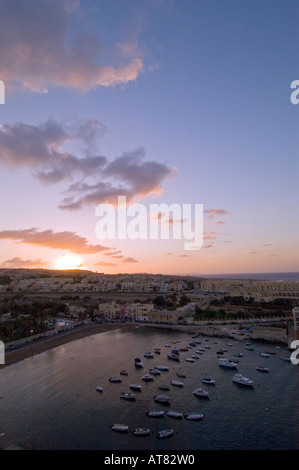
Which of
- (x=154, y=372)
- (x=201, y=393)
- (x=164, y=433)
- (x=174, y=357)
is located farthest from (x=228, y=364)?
(x=164, y=433)

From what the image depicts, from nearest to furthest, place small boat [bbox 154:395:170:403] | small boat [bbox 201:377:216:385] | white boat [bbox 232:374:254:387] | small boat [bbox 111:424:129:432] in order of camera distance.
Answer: small boat [bbox 111:424:129:432]
small boat [bbox 154:395:170:403]
white boat [bbox 232:374:254:387]
small boat [bbox 201:377:216:385]

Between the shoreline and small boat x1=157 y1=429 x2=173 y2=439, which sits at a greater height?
small boat x1=157 y1=429 x2=173 y2=439

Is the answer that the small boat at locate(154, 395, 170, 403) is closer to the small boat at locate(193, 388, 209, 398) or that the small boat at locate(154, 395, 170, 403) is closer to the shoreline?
the small boat at locate(193, 388, 209, 398)

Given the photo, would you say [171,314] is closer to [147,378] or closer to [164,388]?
[147,378]

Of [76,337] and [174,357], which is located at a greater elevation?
[174,357]

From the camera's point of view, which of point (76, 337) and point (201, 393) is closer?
point (201, 393)

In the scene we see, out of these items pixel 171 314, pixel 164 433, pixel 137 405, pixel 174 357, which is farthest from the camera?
pixel 171 314

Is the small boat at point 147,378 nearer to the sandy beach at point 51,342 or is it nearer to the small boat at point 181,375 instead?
the small boat at point 181,375

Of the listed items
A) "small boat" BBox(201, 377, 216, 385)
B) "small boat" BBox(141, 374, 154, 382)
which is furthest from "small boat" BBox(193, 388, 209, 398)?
"small boat" BBox(141, 374, 154, 382)
